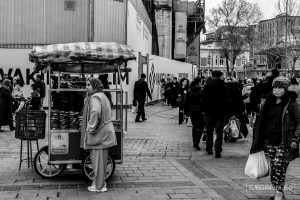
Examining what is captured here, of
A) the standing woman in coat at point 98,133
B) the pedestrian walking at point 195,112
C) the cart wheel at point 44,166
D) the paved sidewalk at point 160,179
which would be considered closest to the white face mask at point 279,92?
the paved sidewalk at point 160,179

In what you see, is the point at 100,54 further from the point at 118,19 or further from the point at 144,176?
the point at 118,19

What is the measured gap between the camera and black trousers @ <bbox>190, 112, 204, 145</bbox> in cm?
1168

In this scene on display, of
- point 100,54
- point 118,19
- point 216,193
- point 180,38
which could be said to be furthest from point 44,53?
point 180,38

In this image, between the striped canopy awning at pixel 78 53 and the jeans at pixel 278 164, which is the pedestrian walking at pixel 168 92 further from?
the jeans at pixel 278 164

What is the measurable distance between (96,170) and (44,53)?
1997 millimetres

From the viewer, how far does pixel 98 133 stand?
7.17m

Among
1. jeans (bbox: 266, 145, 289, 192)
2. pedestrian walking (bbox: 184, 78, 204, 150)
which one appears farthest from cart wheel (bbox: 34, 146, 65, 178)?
pedestrian walking (bbox: 184, 78, 204, 150)

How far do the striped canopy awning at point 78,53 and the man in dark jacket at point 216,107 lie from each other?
9.99 feet

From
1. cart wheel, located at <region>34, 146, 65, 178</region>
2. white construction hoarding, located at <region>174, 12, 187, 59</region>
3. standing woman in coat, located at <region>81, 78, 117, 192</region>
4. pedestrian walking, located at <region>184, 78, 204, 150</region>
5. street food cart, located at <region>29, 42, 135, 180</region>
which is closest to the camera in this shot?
standing woman in coat, located at <region>81, 78, 117, 192</region>

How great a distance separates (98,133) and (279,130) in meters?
2.43

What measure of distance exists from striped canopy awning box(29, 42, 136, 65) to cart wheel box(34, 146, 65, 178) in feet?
4.72

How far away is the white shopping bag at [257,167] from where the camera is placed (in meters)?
6.54

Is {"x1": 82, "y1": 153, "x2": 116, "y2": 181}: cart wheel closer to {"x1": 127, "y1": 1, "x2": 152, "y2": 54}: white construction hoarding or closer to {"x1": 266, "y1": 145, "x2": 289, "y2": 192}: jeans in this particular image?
{"x1": 266, "y1": 145, "x2": 289, "y2": 192}: jeans

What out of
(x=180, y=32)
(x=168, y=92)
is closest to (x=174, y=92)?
(x=168, y=92)
